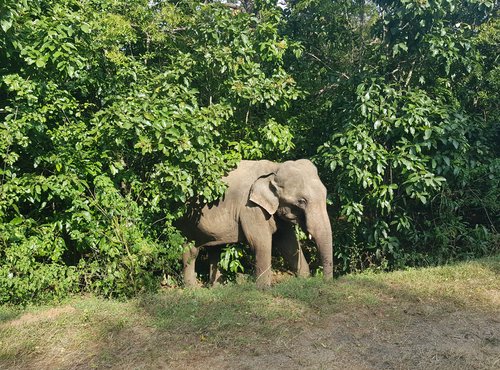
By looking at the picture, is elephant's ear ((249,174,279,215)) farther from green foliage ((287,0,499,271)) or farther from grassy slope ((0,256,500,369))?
grassy slope ((0,256,500,369))

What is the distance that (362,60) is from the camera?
938 centimetres

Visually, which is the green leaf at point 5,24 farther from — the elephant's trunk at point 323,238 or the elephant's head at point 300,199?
the elephant's trunk at point 323,238

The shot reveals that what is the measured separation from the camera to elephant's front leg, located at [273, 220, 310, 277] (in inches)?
317

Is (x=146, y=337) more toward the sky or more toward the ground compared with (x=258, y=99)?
more toward the ground

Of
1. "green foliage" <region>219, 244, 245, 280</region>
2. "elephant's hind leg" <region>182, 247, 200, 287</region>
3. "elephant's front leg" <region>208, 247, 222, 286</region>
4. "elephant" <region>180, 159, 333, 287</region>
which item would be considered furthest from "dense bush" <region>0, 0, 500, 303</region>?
"elephant's front leg" <region>208, 247, 222, 286</region>

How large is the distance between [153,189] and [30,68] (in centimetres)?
213

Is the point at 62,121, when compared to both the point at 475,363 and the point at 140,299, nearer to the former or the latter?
the point at 140,299

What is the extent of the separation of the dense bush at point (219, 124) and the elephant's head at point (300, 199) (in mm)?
597

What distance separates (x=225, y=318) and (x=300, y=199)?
7.69 ft

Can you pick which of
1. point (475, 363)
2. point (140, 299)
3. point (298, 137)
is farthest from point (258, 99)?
point (475, 363)

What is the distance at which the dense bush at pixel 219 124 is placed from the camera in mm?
6461

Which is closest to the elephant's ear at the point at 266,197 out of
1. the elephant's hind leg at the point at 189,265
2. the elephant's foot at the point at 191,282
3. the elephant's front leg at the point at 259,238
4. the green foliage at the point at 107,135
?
the elephant's front leg at the point at 259,238

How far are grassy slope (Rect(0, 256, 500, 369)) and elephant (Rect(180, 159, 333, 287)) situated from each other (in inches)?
29.3

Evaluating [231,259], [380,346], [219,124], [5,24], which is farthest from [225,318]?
[5,24]
